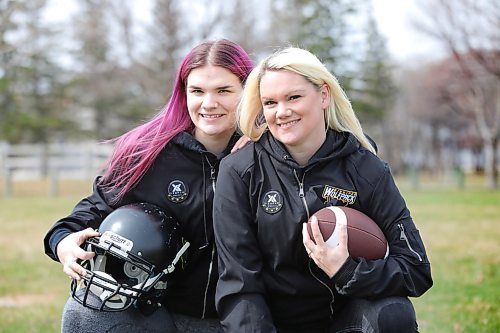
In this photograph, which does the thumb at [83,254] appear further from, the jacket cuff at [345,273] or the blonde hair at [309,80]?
the jacket cuff at [345,273]

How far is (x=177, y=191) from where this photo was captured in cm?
365

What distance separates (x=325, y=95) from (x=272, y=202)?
589mm

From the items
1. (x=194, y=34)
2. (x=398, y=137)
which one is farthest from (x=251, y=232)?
(x=398, y=137)

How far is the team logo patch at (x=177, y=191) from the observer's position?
3639mm

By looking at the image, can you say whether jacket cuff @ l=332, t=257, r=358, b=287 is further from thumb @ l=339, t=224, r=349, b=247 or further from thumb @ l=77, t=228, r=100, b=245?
thumb @ l=77, t=228, r=100, b=245

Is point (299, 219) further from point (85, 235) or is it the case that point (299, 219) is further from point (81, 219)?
point (81, 219)

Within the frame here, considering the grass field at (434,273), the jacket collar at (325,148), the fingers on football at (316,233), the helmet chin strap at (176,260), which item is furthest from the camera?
the grass field at (434,273)

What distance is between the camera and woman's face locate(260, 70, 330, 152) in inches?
129

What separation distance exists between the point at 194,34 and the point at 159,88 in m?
4.04

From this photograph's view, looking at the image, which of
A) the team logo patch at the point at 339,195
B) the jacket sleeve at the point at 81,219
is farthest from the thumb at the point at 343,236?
the jacket sleeve at the point at 81,219

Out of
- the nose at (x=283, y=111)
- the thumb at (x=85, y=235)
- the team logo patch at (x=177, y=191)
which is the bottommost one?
the thumb at (x=85, y=235)

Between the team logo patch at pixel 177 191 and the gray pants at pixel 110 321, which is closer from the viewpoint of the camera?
the gray pants at pixel 110 321

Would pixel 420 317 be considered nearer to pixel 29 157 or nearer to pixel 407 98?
pixel 29 157

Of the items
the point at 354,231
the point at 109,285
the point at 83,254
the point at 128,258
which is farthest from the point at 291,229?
the point at 83,254
